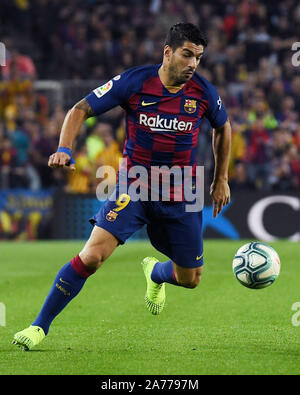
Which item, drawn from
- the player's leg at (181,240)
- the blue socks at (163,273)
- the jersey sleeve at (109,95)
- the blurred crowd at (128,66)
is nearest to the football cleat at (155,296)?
the blue socks at (163,273)

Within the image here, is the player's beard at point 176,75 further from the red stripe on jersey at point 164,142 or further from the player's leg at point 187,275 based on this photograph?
→ the player's leg at point 187,275

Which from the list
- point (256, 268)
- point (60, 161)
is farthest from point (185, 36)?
point (256, 268)

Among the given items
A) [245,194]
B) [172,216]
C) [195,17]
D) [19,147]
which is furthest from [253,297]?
[195,17]

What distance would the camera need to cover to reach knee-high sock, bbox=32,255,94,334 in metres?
6.18

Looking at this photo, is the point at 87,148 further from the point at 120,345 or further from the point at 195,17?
the point at 120,345

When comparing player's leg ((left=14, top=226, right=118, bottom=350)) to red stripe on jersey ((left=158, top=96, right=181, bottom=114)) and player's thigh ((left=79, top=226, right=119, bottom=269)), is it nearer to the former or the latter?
player's thigh ((left=79, top=226, right=119, bottom=269))

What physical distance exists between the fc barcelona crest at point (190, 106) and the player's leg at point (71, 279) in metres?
1.16

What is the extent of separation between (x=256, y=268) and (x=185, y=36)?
1882 mm

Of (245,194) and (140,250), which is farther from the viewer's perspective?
(245,194)

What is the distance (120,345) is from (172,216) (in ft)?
3.56

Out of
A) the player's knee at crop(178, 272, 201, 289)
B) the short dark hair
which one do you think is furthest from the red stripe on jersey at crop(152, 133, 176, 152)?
the player's knee at crop(178, 272, 201, 289)

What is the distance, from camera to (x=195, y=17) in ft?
71.7

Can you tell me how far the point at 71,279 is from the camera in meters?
6.18

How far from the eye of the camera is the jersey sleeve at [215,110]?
6.64 meters
